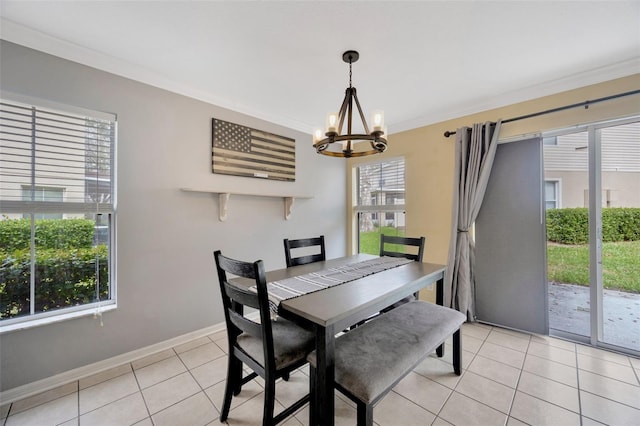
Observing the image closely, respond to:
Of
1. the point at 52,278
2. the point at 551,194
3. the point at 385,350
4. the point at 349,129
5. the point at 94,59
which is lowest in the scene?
the point at 385,350

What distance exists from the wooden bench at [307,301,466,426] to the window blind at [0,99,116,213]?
2.14 meters

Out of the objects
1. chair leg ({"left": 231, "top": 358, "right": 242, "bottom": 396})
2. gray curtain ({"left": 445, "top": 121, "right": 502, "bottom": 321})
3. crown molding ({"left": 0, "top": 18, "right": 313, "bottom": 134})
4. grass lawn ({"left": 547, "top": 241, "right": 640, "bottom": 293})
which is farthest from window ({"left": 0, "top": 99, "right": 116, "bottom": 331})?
grass lawn ({"left": 547, "top": 241, "right": 640, "bottom": 293})

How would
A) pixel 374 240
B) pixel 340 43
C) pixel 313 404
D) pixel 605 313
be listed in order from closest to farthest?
pixel 313 404 < pixel 340 43 < pixel 605 313 < pixel 374 240

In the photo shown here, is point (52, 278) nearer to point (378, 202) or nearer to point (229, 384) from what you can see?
point (229, 384)

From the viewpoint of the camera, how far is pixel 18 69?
1.73m

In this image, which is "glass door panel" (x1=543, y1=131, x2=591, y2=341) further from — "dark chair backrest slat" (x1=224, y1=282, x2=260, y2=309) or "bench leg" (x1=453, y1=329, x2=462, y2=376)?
"dark chair backrest slat" (x1=224, y1=282, x2=260, y2=309)

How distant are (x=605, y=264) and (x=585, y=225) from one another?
379mm

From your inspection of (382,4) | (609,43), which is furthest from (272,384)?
(609,43)

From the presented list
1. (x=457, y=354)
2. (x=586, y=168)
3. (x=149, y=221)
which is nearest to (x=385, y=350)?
(x=457, y=354)

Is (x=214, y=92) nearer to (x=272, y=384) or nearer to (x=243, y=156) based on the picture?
(x=243, y=156)

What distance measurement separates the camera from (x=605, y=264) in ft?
7.61

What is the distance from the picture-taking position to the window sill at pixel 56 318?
5.57 feet

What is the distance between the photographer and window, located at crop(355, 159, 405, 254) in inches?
143

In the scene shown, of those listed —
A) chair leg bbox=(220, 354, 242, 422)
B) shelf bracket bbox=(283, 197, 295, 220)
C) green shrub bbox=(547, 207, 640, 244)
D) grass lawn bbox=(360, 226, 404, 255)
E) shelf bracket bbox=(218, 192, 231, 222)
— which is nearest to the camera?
chair leg bbox=(220, 354, 242, 422)
